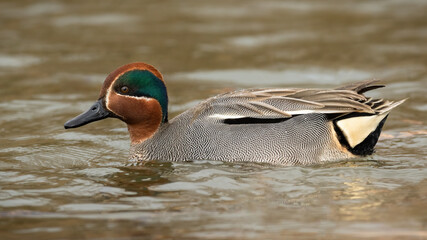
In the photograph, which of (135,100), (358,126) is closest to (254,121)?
(358,126)

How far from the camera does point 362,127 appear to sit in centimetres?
686

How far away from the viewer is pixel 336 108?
6.75 metres

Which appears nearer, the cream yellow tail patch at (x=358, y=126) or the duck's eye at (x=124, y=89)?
the cream yellow tail patch at (x=358, y=126)

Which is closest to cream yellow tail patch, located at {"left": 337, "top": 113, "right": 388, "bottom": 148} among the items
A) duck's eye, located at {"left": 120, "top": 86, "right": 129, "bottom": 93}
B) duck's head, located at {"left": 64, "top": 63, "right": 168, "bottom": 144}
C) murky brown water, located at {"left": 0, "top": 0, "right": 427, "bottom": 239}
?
murky brown water, located at {"left": 0, "top": 0, "right": 427, "bottom": 239}

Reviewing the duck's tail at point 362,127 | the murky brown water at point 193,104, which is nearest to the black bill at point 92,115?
the murky brown water at point 193,104

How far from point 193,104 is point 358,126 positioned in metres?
3.05

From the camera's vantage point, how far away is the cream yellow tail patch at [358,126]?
684 centimetres

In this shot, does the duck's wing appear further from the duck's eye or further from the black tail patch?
the duck's eye

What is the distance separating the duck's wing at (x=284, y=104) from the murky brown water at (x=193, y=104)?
0.49 metres

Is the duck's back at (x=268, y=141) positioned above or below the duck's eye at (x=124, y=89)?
below

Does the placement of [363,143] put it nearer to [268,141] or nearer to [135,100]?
[268,141]

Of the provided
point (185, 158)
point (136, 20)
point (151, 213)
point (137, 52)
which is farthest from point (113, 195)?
point (136, 20)

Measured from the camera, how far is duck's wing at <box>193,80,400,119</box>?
677 centimetres

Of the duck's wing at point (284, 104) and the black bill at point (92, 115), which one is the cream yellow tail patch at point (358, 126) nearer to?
the duck's wing at point (284, 104)
